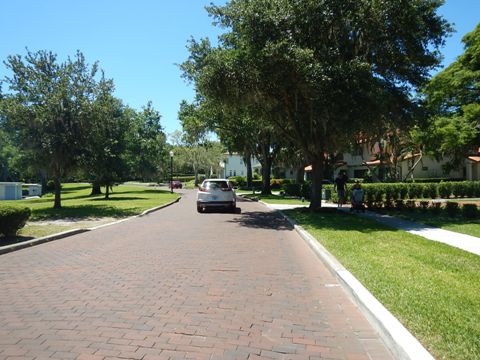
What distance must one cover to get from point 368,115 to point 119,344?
14044 millimetres

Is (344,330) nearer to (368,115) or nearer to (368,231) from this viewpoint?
(368,231)

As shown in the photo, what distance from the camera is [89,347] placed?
4.30 m

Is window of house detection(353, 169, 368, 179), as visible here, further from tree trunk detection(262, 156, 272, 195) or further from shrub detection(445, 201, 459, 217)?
shrub detection(445, 201, 459, 217)

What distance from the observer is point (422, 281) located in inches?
261

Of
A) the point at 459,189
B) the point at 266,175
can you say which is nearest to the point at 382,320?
the point at 459,189

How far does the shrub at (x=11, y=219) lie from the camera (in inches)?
439

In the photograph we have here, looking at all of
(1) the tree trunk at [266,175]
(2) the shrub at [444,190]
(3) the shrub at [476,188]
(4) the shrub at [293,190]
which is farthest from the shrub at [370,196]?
(1) the tree trunk at [266,175]

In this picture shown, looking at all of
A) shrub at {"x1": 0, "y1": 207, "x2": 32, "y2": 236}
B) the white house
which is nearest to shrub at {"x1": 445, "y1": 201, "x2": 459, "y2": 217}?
Answer: shrub at {"x1": 0, "y1": 207, "x2": 32, "y2": 236}

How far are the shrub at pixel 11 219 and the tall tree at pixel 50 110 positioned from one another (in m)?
9.62

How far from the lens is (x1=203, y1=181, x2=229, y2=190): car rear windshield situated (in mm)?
21188

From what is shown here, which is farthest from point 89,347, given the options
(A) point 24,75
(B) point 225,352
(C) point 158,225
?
(A) point 24,75

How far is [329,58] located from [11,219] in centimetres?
1217

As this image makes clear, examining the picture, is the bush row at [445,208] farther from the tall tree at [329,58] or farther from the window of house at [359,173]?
the window of house at [359,173]

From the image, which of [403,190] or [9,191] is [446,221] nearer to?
[403,190]
